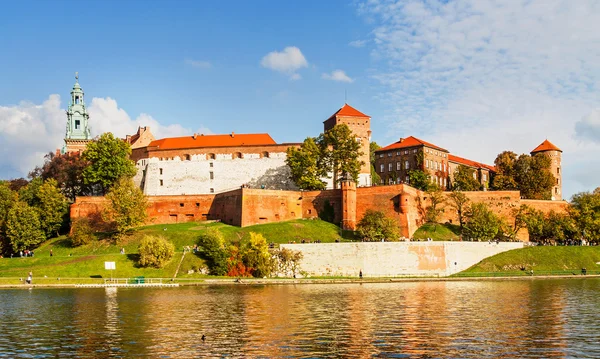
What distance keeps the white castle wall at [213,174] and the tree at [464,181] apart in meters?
21.3

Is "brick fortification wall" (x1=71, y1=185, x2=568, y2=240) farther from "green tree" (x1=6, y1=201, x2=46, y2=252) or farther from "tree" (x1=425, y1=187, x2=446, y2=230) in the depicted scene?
"green tree" (x1=6, y1=201, x2=46, y2=252)

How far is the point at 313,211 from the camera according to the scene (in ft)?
210

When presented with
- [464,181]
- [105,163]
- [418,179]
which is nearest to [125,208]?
[105,163]

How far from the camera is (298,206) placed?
6456 cm

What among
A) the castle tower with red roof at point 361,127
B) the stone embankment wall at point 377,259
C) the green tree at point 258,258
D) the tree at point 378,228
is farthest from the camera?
the castle tower with red roof at point 361,127

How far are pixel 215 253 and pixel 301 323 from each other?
23420 millimetres

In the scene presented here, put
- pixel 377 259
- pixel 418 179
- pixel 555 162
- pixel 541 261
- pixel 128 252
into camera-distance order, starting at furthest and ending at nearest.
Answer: pixel 555 162, pixel 418 179, pixel 541 261, pixel 128 252, pixel 377 259

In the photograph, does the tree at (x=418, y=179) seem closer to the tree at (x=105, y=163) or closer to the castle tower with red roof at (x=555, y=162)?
the castle tower with red roof at (x=555, y=162)

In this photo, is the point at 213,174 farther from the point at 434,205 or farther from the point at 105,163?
the point at 434,205

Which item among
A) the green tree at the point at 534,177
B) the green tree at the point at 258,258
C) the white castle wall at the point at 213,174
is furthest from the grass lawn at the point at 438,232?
the green tree at the point at 258,258

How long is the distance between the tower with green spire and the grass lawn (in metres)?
50.0

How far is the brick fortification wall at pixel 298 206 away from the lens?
61.6 meters

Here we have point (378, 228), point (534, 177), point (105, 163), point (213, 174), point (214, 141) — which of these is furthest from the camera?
point (214, 141)

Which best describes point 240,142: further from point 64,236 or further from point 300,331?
point 300,331
